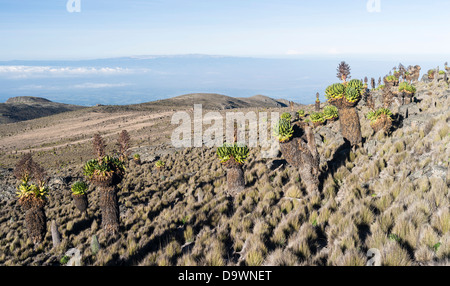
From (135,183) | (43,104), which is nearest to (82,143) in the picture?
(135,183)

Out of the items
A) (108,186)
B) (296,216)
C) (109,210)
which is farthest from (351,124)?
(109,210)

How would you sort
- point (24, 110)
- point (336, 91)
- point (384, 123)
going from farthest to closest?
point (24, 110), point (384, 123), point (336, 91)

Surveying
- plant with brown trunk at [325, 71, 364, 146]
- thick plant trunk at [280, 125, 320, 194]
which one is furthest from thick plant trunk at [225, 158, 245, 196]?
plant with brown trunk at [325, 71, 364, 146]

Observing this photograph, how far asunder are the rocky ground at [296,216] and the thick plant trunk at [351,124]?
2.80ft

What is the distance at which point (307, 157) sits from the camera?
11773 mm

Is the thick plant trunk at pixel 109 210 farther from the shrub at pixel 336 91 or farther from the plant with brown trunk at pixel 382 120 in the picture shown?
the plant with brown trunk at pixel 382 120

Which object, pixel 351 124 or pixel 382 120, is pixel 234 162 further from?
pixel 382 120

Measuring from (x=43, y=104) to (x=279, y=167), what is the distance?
176m

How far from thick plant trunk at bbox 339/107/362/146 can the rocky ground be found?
0.85 meters

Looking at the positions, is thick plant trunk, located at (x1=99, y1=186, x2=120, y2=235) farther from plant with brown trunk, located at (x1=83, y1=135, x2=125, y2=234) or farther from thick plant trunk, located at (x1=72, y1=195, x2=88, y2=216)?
thick plant trunk, located at (x1=72, y1=195, x2=88, y2=216)

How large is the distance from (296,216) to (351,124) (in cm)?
973
